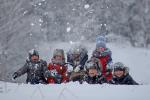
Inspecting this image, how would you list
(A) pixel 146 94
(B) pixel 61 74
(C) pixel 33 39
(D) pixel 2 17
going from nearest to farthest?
(A) pixel 146 94 < (B) pixel 61 74 < (D) pixel 2 17 < (C) pixel 33 39

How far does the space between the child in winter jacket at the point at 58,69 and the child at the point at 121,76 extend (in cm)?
122

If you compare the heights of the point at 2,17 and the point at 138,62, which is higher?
the point at 2,17

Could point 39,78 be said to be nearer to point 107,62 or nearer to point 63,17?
point 107,62

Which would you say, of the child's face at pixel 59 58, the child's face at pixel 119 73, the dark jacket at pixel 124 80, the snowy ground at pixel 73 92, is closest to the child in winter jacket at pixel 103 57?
the child's face at pixel 59 58

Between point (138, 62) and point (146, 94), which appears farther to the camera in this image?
point (138, 62)

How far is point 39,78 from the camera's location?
930 centimetres

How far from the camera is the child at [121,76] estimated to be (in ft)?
28.2

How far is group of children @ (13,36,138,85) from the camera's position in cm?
871

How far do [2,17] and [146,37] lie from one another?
16.2 metres

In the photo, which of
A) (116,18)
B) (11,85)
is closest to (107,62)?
(11,85)

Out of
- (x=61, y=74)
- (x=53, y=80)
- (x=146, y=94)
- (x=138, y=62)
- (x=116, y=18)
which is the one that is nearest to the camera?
(x=146, y=94)

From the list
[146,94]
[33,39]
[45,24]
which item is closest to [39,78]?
[146,94]

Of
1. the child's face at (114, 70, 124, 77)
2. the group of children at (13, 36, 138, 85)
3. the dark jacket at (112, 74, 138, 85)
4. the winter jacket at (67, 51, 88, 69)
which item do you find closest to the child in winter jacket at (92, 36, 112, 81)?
the group of children at (13, 36, 138, 85)

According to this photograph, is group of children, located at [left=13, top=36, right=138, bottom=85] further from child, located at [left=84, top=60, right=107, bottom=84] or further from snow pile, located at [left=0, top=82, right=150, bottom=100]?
snow pile, located at [left=0, top=82, right=150, bottom=100]
